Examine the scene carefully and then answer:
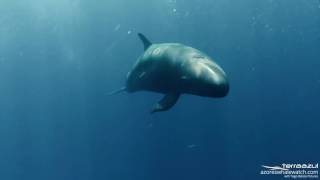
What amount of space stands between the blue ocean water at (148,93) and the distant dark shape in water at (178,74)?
78.0 feet

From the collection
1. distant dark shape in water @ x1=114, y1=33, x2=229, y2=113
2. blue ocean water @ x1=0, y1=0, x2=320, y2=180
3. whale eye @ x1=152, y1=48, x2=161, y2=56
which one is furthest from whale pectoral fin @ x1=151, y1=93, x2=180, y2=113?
blue ocean water @ x1=0, y1=0, x2=320, y2=180

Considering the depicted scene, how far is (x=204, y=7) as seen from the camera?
54125 mm

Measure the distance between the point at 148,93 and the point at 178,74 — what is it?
27.3 meters

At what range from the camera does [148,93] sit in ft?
123

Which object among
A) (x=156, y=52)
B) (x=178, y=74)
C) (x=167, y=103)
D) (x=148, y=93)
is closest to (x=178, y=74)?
(x=178, y=74)

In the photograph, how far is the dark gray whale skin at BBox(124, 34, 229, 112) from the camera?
8.94 m

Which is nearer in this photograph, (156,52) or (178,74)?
(178,74)

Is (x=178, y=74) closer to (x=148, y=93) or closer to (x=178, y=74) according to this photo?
(x=178, y=74)

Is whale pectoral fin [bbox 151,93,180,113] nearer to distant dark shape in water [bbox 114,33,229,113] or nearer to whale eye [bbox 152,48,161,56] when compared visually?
distant dark shape in water [bbox 114,33,229,113]

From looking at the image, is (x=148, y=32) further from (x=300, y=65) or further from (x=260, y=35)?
(x=300, y=65)

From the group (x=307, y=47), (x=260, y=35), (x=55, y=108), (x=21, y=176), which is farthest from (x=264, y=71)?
(x=21, y=176)

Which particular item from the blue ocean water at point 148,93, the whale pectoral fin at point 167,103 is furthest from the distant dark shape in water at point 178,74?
the blue ocean water at point 148,93

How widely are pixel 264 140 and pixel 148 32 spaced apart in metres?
16.5

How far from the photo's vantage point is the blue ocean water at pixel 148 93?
40.1 meters
